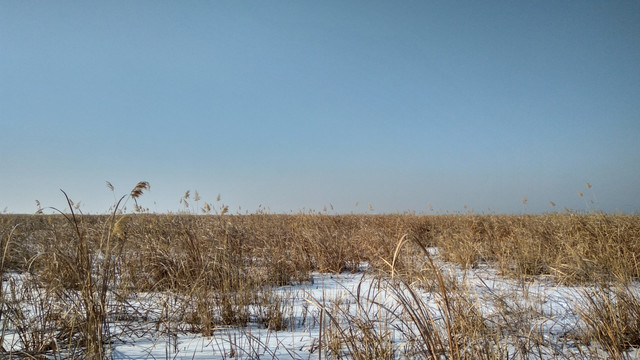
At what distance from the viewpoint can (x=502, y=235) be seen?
6660 mm

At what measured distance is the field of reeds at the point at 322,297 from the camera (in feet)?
5.69

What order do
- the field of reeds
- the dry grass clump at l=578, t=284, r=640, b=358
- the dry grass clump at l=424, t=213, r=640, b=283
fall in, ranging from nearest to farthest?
the field of reeds, the dry grass clump at l=578, t=284, r=640, b=358, the dry grass clump at l=424, t=213, r=640, b=283

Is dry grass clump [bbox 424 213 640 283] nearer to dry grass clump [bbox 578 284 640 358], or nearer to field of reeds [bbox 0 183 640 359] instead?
field of reeds [bbox 0 183 640 359]

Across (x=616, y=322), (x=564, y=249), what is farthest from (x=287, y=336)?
(x=564, y=249)

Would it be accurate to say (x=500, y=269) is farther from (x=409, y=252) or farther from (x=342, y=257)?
(x=342, y=257)

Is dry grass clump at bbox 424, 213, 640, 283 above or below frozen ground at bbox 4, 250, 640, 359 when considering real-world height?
above

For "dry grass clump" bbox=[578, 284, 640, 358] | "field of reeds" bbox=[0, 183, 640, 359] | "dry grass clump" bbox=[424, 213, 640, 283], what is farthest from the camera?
"dry grass clump" bbox=[424, 213, 640, 283]

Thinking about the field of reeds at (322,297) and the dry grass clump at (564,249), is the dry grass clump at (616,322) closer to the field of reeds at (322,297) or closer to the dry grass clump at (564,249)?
the field of reeds at (322,297)

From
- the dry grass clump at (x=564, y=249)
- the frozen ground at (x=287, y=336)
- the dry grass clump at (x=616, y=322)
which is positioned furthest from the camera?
the dry grass clump at (x=564, y=249)

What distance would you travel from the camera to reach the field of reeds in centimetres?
174

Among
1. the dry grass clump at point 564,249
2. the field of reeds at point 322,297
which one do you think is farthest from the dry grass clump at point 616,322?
the dry grass clump at point 564,249

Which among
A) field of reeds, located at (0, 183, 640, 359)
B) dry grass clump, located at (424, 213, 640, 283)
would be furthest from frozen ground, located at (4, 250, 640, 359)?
dry grass clump, located at (424, 213, 640, 283)

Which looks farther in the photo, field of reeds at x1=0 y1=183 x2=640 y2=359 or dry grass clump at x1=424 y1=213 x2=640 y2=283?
dry grass clump at x1=424 y1=213 x2=640 y2=283

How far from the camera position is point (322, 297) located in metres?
3.13
